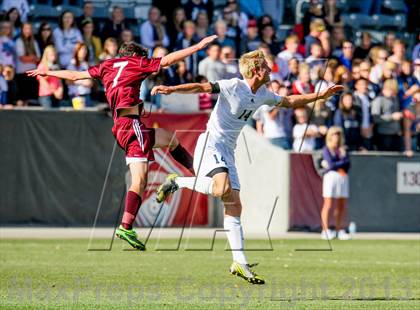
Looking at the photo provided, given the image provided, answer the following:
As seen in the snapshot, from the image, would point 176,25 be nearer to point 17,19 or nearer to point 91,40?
point 91,40

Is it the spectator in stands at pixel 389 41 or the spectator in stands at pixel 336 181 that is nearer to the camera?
the spectator in stands at pixel 336 181

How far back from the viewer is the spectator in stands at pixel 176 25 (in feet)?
77.3

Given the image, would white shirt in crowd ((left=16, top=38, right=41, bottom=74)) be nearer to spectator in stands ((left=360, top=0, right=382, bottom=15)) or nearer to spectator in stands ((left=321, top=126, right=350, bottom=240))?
spectator in stands ((left=321, top=126, right=350, bottom=240))

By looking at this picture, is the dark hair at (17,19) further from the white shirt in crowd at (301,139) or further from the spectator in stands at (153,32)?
the white shirt in crowd at (301,139)

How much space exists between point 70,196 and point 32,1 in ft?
15.1

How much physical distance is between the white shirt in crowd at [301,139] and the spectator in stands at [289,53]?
1326mm

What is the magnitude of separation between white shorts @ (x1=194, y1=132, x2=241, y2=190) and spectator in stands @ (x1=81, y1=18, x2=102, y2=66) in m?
9.96

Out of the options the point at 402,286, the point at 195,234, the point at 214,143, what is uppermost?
the point at 214,143

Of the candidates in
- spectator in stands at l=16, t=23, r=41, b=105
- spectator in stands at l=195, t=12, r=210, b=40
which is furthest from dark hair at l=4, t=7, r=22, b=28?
spectator in stands at l=195, t=12, r=210, b=40

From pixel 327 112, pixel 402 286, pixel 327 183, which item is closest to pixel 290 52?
pixel 327 112

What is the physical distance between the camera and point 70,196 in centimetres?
2228

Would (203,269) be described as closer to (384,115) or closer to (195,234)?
(195,234)

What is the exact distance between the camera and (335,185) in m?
21.7

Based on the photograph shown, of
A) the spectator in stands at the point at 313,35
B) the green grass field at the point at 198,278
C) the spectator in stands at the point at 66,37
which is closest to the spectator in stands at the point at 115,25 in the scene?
the spectator in stands at the point at 66,37
